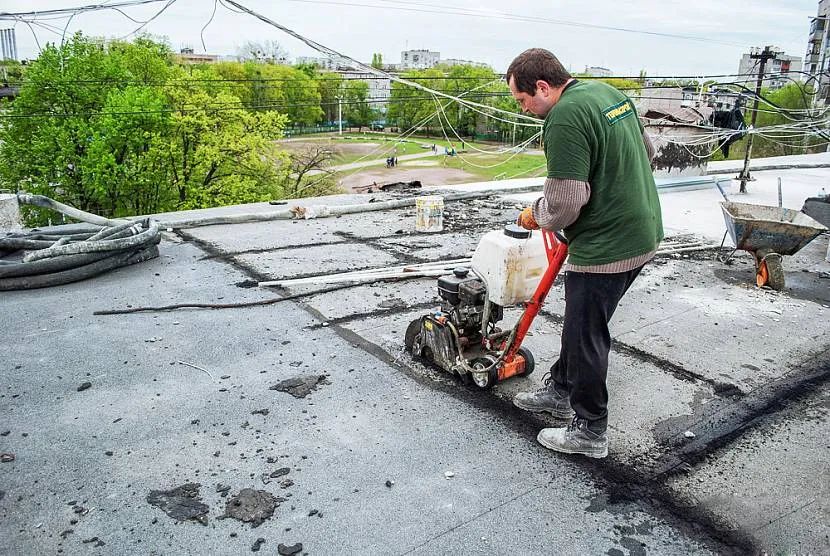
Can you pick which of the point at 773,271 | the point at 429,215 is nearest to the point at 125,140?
the point at 429,215

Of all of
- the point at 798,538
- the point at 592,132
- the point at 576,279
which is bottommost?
the point at 798,538

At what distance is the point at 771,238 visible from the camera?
5.66 meters

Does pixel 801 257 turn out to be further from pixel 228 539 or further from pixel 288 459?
pixel 228 539

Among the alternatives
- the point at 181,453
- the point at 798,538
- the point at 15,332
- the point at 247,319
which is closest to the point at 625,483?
the point at 798,538

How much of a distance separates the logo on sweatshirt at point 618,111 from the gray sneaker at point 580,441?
1417 millimetres

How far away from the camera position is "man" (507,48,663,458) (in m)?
2.47

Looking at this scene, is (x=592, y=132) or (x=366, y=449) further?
(x=366, y=449)

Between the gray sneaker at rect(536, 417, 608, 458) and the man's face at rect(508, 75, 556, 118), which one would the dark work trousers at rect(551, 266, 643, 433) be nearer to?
the gray sneaker at rect(536, 417, 608, 458)

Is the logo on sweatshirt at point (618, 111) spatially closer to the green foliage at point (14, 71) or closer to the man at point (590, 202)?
the man at point (590, 202)

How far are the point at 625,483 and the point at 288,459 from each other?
1577 millimetres

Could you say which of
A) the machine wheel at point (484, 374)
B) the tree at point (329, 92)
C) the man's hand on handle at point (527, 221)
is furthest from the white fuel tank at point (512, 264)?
the tree at point (329, 92)

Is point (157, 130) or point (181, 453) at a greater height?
point (157, 130)

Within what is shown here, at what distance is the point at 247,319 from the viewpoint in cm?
466

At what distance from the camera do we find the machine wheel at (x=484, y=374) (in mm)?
3419
